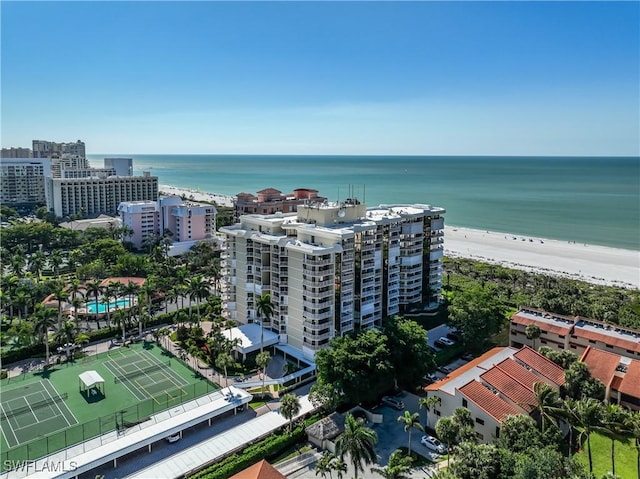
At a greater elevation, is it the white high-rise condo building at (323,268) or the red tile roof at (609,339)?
the white high-rise condo building at (323,268)

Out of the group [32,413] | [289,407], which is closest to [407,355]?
[289,407]

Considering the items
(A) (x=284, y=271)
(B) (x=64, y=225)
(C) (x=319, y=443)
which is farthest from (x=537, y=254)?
(B) (x=64, y=225)

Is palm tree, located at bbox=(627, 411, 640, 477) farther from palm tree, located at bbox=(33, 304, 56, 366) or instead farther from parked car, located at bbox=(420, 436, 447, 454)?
palm tree, located at bbox=(33, 304, 56, 366)

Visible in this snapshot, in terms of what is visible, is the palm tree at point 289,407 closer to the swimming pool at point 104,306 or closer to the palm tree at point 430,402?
the palm tree at point 430,402

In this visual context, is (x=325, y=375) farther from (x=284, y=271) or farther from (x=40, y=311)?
(x=40, y=311)

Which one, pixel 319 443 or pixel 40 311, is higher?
pixel 40 311

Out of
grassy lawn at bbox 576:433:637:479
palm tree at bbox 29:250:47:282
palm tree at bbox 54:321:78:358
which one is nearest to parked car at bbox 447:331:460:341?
grassy lawn at bbox 576:433:637:479

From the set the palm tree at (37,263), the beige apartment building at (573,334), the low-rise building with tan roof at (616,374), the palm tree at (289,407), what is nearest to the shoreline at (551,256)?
the beige apartment building at (573,334)
